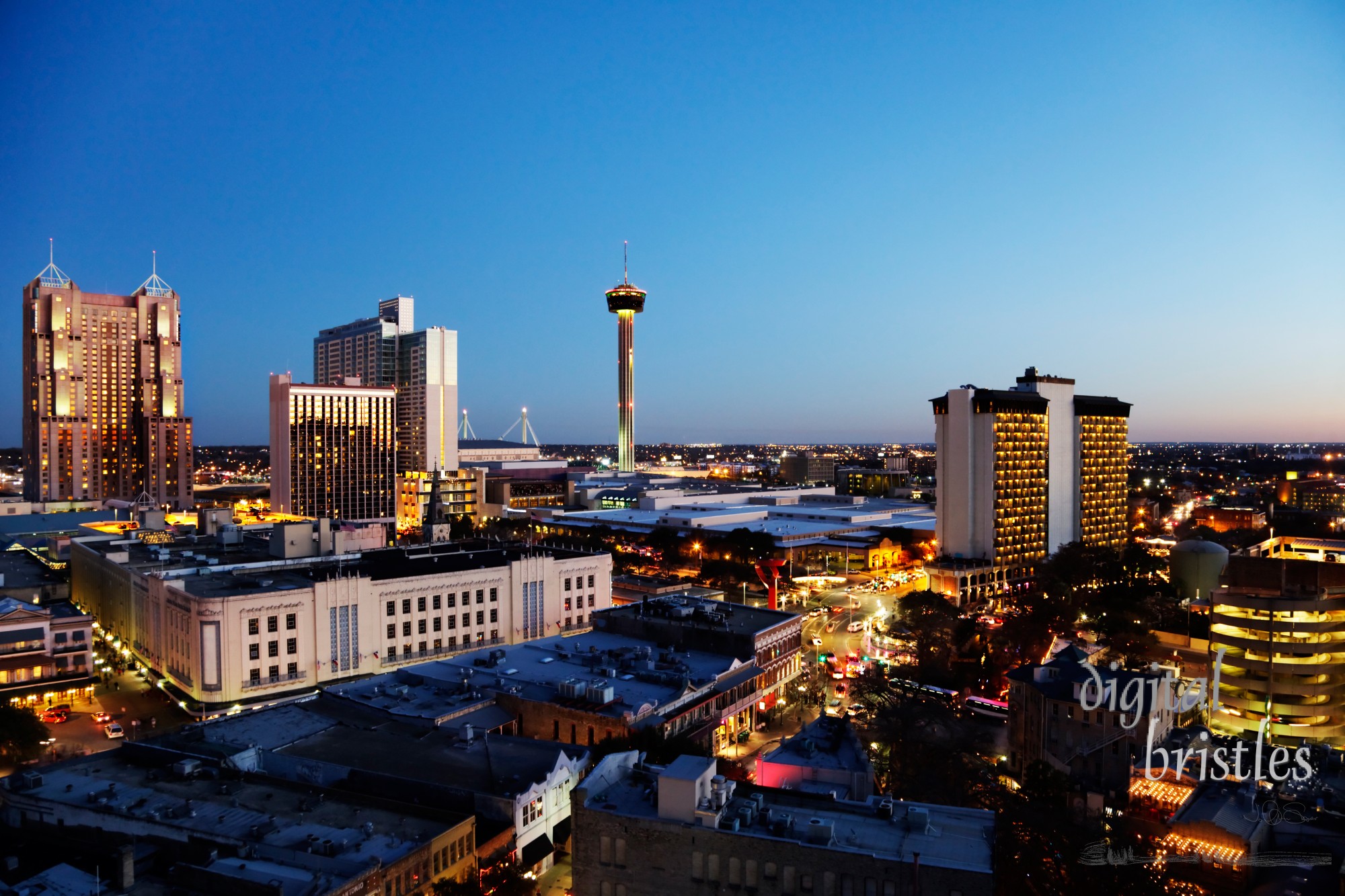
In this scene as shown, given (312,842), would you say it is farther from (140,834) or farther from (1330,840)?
(1330,840)

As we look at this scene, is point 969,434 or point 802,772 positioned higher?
point 969,434

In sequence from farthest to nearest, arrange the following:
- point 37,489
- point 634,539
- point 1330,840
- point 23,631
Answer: point 37,489
point 634,539
point 23,631
point 1330,840

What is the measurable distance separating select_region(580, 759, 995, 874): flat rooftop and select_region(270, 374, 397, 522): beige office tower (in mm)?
139111

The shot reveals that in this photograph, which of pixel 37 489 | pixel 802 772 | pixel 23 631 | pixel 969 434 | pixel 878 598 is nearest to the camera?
pixel 802 772

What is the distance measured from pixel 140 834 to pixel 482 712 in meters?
18.1

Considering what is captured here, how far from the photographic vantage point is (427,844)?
2844 centimetres

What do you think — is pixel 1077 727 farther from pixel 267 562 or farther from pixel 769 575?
pixel 267 562

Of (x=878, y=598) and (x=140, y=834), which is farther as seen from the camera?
(x=878, y=598)

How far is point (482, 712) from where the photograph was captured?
4600 centimetres

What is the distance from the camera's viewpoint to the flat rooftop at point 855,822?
26812 mm

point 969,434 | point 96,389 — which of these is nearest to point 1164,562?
point 969,434

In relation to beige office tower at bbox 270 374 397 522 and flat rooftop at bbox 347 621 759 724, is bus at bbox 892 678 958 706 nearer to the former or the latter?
flat rooftop at bbox 347 621 759 724

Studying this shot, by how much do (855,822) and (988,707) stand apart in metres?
37.2

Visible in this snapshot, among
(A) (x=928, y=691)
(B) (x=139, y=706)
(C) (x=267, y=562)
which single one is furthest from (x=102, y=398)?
(A) (x=928, y=691)
